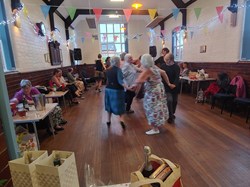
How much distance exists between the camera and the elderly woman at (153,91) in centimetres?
290

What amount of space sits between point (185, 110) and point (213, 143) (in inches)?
73.5

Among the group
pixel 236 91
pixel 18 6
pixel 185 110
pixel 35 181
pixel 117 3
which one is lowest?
pixel 185 110

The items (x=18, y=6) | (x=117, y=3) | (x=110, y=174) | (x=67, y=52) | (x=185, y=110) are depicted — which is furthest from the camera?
(x=67, y=52)

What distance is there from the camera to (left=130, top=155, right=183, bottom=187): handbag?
77 centimetres

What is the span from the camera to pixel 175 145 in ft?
9.20

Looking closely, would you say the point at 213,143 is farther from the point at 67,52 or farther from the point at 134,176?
the point at 67,52

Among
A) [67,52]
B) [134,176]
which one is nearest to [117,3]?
[67,52]

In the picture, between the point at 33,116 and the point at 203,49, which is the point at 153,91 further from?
the point at 203,49

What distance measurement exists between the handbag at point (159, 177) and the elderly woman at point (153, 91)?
209cm

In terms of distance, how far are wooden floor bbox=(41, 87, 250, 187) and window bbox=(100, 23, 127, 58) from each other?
799 cm

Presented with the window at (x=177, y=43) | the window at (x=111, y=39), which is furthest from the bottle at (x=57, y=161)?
the window at (x=111, y=39)

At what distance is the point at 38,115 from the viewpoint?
258cm

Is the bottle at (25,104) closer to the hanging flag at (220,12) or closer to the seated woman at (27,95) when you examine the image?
the seated woman at (27,95)

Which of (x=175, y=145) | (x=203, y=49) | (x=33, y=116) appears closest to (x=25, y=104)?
(x=33, y=116)
